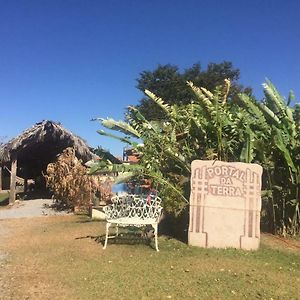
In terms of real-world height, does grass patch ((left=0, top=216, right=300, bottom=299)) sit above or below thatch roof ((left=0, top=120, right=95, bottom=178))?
below

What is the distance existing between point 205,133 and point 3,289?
579cm

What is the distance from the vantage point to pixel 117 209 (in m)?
9.35

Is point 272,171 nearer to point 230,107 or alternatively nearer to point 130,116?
point 230,107

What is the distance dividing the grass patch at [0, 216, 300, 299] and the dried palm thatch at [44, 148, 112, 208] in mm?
5568

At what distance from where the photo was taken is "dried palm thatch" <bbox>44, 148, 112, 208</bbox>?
49.9 ft

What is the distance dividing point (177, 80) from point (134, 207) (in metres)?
23.0

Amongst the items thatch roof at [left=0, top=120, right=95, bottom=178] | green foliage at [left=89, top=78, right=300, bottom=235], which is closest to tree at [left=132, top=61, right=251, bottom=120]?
thatch roof at [left=0, top=120, right=95, bottom=178]

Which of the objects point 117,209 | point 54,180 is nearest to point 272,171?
point 117,209

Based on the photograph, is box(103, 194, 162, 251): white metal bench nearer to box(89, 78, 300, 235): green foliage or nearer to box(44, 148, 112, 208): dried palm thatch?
box(89, 78, 300, 235): green foliage

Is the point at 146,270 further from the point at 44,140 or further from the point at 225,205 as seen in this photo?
the point at 44,140

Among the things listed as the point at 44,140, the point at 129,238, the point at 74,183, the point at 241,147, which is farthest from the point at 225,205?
the point at 44,140

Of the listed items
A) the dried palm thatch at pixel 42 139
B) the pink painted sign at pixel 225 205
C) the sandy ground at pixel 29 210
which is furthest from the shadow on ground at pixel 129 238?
the dried palm thatch at pixel 42 139

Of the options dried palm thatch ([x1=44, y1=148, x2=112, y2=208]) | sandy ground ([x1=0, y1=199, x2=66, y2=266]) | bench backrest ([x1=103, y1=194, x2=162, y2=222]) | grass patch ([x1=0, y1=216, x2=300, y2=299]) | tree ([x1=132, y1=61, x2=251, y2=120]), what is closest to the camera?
grass patch ([x1=0, y1=216, x2=300, y2=299])

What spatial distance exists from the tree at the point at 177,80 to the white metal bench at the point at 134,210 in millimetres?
19575
